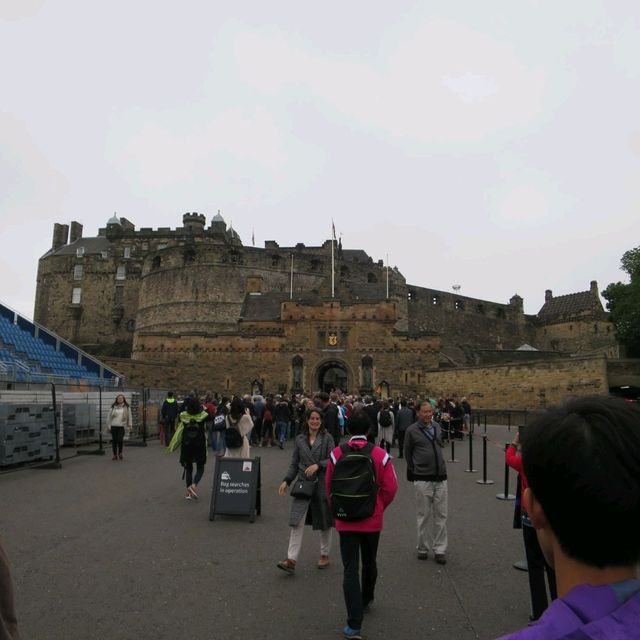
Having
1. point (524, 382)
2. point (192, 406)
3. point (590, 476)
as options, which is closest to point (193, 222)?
point (524, 382)

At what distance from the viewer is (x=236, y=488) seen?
698 cm

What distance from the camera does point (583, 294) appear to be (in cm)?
5966

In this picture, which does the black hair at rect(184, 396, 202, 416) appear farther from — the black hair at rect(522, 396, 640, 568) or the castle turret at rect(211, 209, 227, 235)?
the castle turret at rect(211, 209, 227, 235)

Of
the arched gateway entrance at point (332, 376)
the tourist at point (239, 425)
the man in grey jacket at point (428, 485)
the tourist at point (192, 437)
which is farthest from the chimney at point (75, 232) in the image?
the man in grey jacket at point (428, 485)

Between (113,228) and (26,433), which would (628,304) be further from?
(113,228)

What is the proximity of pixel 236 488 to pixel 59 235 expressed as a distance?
218 feet

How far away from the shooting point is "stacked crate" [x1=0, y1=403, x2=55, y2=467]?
9.84 m

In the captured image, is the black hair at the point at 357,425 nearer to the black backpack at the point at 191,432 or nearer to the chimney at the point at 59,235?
the black backpack at the point at 191,432

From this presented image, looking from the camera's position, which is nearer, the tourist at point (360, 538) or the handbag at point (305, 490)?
the tourist at point (360, 538)

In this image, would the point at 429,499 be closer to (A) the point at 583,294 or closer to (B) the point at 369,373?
(B) the point at 369,373

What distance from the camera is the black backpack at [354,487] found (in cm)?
387

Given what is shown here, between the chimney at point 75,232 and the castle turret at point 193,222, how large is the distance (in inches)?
536

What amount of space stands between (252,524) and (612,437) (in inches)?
246

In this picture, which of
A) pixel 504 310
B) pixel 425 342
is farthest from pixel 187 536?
pixel 504 310
